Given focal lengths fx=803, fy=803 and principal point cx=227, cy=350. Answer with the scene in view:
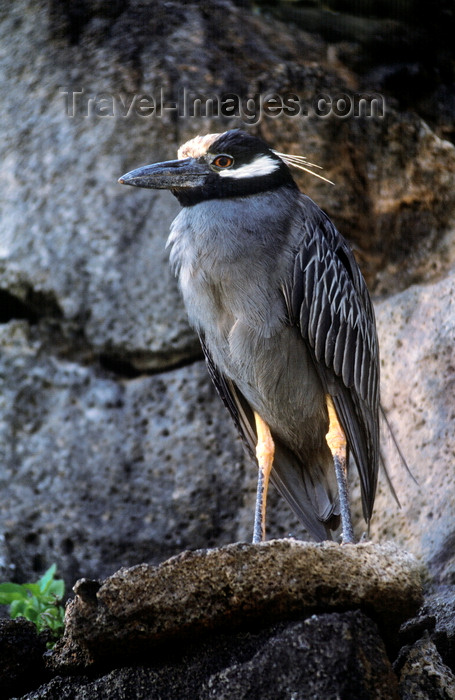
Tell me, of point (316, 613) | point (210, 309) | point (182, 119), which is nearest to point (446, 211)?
point (182, 119)

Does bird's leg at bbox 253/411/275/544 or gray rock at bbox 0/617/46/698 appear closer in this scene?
gray rock at bbox 0/617/46/698

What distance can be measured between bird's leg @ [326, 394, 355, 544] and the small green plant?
4.78 ft

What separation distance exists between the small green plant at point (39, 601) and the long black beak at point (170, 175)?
6.13ft

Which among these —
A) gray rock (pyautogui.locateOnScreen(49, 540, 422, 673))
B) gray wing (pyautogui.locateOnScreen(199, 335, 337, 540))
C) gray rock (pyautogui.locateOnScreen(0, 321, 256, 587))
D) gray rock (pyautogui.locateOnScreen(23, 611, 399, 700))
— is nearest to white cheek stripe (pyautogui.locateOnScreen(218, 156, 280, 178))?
gray wing (pyautogui.locateOnScreen(199, 335, 337, 540))

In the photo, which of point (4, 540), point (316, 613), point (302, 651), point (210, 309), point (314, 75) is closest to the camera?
point (302, 651)

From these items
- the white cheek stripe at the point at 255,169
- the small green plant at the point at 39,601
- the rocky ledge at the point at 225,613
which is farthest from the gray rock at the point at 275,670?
the white cheek stripe at the point at 255,169

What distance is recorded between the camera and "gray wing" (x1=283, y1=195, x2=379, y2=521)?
3447 mm

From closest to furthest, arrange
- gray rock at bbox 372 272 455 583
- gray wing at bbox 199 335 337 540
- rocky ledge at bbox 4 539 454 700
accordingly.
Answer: rocky ledge at bbox 4 539 454 700
gray wing at bbox 199 335 337 540
gray rock at bbox 372 272 455 583

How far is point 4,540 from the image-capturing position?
4.48 meters

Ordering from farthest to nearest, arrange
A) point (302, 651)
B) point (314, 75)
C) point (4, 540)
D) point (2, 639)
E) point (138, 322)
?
point (314, 75), point (138, 322), point (4, 540), point (2, 639), point (302, 651)

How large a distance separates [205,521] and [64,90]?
9.55ft

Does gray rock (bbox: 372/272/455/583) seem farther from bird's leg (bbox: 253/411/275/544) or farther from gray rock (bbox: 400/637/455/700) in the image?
gray rock (bbox: 400/637/455/700)

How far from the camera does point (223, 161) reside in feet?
11.7

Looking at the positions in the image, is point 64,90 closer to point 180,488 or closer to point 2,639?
point 180,488
